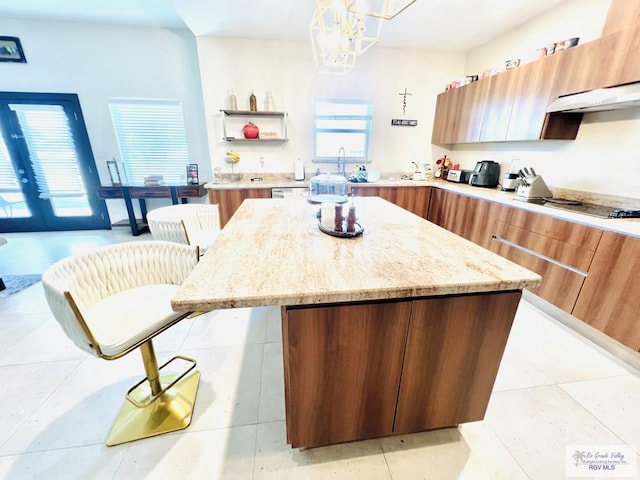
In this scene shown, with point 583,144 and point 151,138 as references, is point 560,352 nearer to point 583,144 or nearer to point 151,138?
point 583,144

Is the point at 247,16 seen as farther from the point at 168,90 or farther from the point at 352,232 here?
the point at 352,232

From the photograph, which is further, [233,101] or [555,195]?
[233,101]

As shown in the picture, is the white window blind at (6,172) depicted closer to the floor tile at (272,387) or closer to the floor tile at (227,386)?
the floor tile at (227,386)

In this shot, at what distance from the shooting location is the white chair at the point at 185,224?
6.22 ft

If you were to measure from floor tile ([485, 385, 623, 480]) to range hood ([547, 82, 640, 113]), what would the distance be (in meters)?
1.97

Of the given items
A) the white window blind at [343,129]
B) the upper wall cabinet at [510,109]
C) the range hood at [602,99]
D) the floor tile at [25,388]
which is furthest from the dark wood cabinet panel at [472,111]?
the floor tile at [25,388]

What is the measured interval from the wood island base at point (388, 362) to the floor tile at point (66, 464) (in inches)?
32.3

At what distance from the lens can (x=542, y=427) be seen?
132cm

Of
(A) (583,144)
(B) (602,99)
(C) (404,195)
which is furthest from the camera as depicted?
(C) (404,195)

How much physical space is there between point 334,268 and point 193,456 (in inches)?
42.9

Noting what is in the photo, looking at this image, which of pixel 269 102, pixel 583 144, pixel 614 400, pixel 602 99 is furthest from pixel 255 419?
pixel 269 102

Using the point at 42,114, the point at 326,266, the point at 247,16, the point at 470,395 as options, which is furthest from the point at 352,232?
the point at 42,114

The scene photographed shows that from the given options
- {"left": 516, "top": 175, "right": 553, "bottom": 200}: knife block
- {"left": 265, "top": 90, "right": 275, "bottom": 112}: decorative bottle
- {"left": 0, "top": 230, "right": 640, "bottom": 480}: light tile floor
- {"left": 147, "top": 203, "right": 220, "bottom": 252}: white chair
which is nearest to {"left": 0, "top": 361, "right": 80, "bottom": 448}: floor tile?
{"left": 0, "top": 230, "right": 640, "bottom": 480}: light tile floor

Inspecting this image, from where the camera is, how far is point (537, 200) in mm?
2436
